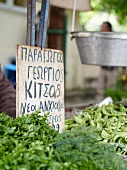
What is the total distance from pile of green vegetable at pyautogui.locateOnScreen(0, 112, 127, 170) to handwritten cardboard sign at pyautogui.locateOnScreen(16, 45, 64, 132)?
7.4 inches

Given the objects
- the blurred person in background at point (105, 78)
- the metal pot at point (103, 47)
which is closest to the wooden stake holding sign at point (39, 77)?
the metal pot at point (103, 47)

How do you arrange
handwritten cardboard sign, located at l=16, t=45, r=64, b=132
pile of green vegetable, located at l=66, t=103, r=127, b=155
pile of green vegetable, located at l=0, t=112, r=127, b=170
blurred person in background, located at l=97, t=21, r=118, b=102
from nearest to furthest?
pile of green vegetable, located at l=0, t=112, r=127, b=170
handwritten cardboard sign, located at l=16, t=45, r=64, b=132
pile of green vegetable, located at l=66, t=103, r=127, b=155
blurred person in background, located at l=97, t=21, r=118, b=102

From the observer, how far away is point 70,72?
1156cm

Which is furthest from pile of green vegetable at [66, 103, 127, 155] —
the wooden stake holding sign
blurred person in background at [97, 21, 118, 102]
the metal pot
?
blurred person in background at [97, 21, 118, 102]

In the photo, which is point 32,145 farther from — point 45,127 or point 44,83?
point 44,83

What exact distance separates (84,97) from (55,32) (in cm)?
334

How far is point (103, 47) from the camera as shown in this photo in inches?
115

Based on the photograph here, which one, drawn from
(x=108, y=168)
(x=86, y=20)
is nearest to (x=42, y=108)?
(x=108, y=168)

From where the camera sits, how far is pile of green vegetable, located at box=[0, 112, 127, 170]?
70.4 inches

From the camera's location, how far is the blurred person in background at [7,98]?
116 inches

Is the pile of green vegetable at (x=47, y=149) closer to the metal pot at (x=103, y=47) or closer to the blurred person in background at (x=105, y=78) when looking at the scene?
the metal pot at (x=103, y=47)

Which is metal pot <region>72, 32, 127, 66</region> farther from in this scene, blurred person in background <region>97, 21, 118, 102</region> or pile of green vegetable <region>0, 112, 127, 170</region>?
blurred person in background <region>97, 21, 118, 102</region>

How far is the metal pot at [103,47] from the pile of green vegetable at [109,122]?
378 mm

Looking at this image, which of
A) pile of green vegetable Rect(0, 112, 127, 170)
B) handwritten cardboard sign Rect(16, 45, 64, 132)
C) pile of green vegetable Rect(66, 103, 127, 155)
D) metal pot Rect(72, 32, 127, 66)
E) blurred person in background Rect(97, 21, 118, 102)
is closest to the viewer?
pile of green vegetable Rect(0, 112, 127, 170)
